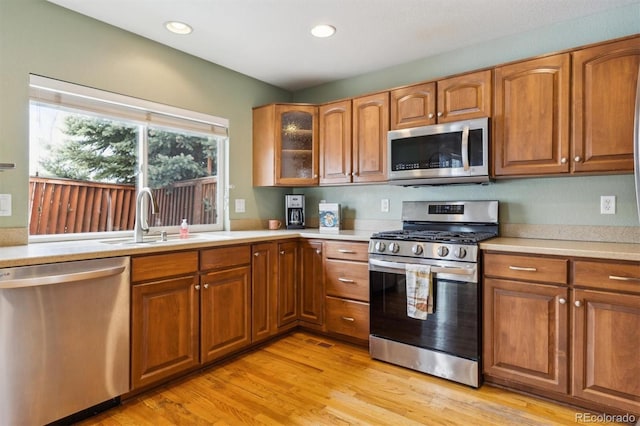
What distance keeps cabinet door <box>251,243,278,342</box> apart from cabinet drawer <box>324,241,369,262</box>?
0.44m

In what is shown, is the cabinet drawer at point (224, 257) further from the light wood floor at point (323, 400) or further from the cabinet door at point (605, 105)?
the cabinet door at point (605, 105)

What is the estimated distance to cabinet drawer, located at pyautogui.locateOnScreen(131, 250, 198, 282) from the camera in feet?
6.61

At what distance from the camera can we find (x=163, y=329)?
2.15 m

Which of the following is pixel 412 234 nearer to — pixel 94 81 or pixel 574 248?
pixel 574 248

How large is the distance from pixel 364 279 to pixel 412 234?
514 mm

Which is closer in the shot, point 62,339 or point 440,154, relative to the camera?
point 62,339

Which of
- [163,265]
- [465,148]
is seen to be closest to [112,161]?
[163,265]

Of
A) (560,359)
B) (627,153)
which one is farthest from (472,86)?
(560,359)

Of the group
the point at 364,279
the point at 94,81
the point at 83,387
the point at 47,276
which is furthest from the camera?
the point at 364,279

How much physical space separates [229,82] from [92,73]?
1.18m

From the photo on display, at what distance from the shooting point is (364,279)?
274cm

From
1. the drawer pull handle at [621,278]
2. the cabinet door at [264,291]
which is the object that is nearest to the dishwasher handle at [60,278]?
the cabinet door at [264,291]

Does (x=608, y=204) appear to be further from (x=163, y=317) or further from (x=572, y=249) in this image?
(x=163, y=317)

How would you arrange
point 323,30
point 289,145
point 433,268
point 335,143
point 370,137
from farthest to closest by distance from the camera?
point 289,145 → point 335,143 → point 370,137 → point 323,30 → point 433,268
